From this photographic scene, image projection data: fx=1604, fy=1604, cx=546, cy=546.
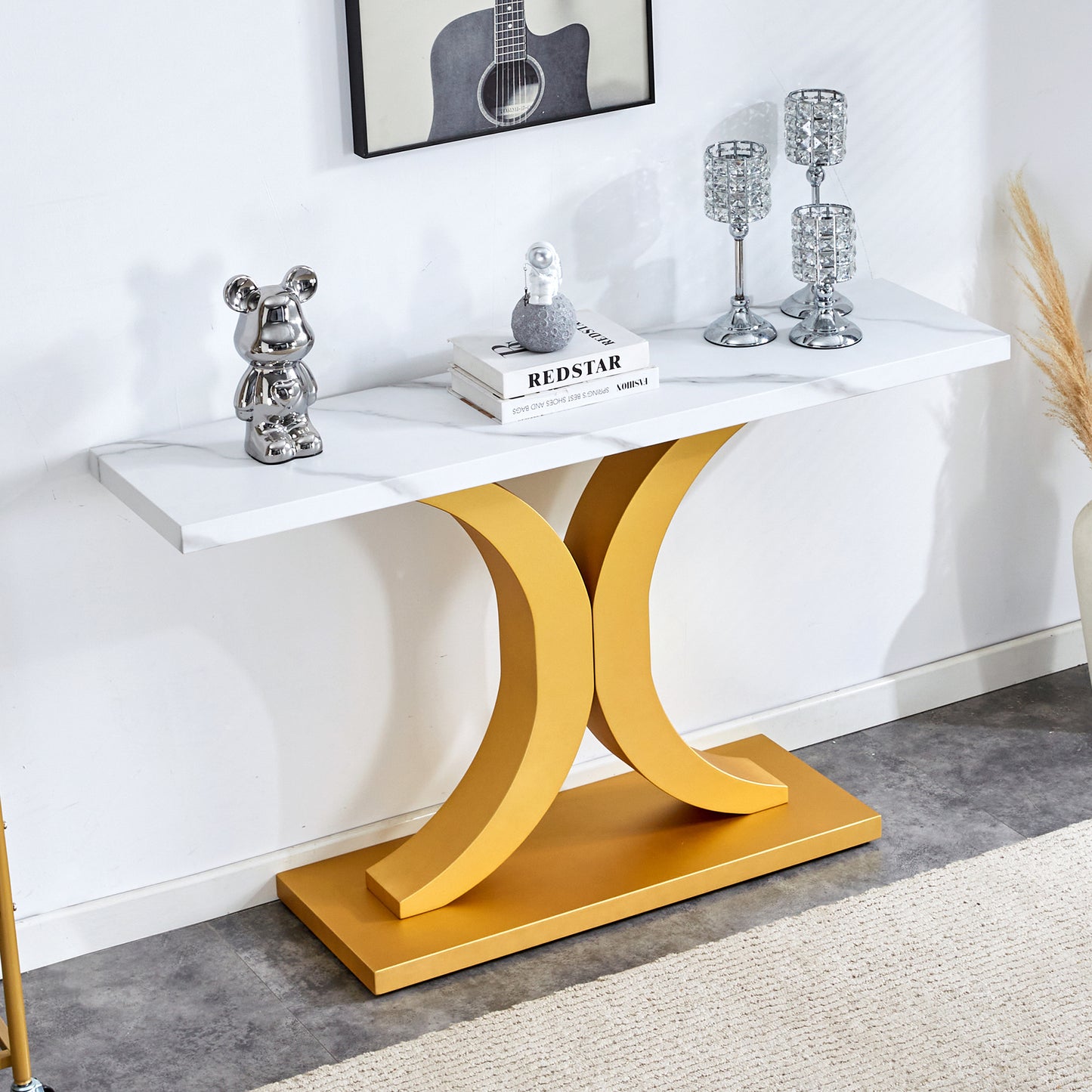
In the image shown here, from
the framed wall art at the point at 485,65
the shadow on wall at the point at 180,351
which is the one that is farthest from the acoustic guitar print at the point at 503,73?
the shadow on wall at the point at 180,351

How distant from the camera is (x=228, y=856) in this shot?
250 centimetres

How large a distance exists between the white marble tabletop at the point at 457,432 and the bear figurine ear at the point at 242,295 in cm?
20

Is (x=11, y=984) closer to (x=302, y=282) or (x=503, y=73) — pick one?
(x=302, y=282)

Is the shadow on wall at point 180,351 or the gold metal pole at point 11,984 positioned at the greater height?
the shadow on wall at point 180,351

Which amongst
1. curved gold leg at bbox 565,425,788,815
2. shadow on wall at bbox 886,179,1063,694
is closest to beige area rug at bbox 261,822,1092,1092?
curved gold leg at bbox 565,425,788,815

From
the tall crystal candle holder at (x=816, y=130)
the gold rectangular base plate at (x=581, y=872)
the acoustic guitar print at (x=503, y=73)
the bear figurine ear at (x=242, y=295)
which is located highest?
the acoustic guitar print at (x=503, y=73)

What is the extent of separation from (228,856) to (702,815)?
77cm

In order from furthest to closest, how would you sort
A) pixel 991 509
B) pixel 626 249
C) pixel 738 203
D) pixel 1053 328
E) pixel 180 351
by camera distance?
pixel 991 509 → pixel 1053 328 → pixel 626 249 → pixel 738 203 → pixel 180 351

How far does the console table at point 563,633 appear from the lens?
2.10m

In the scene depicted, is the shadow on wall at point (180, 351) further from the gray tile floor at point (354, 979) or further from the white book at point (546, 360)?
the gray tile floor at point (354, 979)

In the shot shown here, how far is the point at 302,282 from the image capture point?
2086mm

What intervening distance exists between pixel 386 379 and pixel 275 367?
32 cm

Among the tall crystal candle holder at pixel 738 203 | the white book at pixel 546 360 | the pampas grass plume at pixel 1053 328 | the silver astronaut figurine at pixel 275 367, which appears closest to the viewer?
the silver astronaut figurine at pixel 275 367

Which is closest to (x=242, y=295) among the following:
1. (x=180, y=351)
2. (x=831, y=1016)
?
(x=180, y=351)
